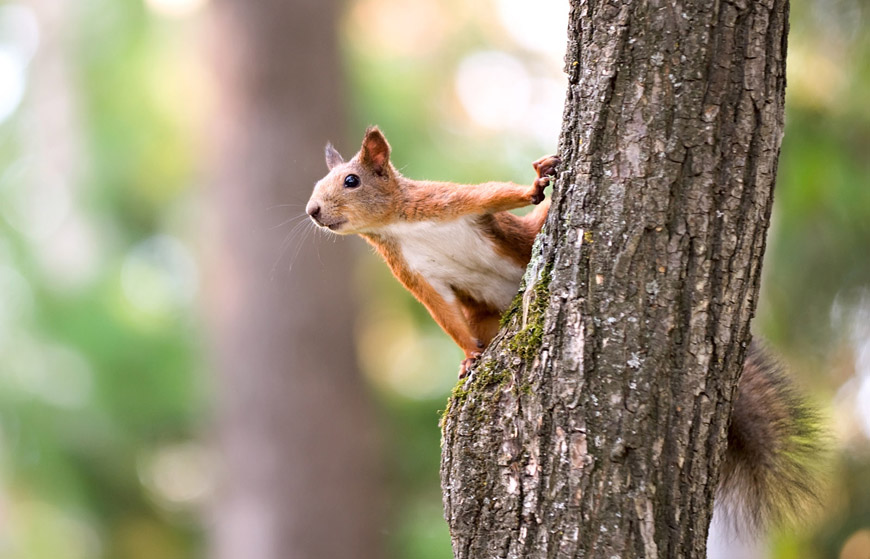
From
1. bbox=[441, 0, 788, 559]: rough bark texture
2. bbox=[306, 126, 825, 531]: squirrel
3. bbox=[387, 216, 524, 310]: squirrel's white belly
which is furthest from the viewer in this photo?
bbox=[387, 216, 524, 310]: squirrel's white belly

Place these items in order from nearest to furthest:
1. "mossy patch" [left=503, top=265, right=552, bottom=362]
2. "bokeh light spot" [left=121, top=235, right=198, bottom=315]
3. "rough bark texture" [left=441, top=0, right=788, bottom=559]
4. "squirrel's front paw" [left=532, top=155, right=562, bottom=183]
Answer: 1. "rough bark texture" [left=441, top=0, right=788, bottom=559]
2. "mossy patch" [left=503, top=265, right=552, bottom=362]
3. "squirrel's front paw" [left=532, top=155, right=562, bottom=183]
4. "bokeh light spot" [left=121, top=235, right=198, bottom=315]

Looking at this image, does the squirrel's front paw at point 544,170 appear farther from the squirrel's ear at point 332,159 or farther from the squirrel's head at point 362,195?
the squirrel's ear at point 332,159

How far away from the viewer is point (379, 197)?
2.14 meters

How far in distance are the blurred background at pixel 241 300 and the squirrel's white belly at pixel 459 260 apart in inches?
80.1

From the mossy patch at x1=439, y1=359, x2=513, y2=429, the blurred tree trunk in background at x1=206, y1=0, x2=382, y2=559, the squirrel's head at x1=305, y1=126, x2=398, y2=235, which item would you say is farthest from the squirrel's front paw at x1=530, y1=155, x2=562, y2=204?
the blurred tree trunk in background at x1=206, y1=0, x2=382, y2=559

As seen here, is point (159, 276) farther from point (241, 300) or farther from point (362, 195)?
point (362, 195)

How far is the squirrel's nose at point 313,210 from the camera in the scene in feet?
6.90

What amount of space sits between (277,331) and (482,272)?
119 inches

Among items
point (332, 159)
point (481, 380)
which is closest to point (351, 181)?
point (332, 159)

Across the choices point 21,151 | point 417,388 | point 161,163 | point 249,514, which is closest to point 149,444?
point 249,514

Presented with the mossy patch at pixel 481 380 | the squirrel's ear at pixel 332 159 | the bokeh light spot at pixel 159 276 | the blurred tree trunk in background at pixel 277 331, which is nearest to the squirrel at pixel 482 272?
the squirrel's ear at pixel 332 159

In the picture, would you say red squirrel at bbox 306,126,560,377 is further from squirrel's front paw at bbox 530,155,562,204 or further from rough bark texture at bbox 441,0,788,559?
rough bark texture at bbox 441,0,788,559

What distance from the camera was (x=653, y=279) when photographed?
1.39 meters

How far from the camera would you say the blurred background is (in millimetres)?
4941
